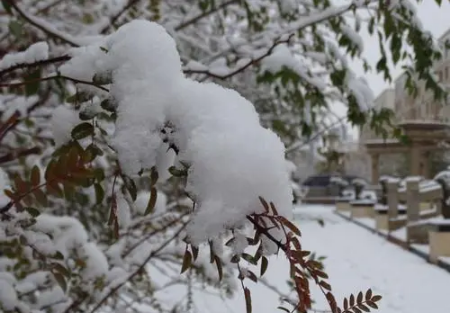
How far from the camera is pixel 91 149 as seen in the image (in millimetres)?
801

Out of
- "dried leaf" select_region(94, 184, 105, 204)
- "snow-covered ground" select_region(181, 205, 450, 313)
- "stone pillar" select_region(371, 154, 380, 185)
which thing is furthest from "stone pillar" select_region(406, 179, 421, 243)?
"stone pillar" select_region(371, 154, 380, 185)

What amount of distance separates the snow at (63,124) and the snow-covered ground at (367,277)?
1.36 ft

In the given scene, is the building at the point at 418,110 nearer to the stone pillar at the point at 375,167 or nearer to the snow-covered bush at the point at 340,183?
the stone pillar at the point at 375,167

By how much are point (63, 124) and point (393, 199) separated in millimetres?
10544

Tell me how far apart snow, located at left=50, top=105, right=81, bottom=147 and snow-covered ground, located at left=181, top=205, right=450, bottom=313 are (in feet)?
1.36

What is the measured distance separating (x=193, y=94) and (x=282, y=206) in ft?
0.59

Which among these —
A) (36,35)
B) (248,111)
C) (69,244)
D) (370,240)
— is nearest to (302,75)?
(69,244)

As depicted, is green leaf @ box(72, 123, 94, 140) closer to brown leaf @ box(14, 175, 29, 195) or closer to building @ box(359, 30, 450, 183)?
brown leaf @ box(14, 175, 29, 195)

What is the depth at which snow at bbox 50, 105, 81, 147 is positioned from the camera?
88 centimetres

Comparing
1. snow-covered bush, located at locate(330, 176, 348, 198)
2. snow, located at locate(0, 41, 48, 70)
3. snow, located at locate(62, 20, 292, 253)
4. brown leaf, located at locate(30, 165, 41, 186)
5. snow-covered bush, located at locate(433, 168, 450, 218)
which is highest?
snow, located at locate(0, 41, 48, 70)

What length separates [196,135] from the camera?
2.03ft

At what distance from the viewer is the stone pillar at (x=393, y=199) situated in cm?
1066

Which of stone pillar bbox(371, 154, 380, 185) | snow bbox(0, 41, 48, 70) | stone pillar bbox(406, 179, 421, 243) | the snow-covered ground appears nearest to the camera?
snow bbox(0, 41, 48, 70)

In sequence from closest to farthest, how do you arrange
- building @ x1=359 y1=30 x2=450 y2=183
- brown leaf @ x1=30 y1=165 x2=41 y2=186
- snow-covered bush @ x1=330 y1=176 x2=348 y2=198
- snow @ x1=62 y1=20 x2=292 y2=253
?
1. snow @ x1=62 y1=20 x2=292 y2=253
2. brown leaf @ x1=30 y1=165 x2=41 y2=186
3. building @ x1=359 y1=30 x2=450 y2=183
4. snow-covered bush @ x1=330 y1=176 x2=348 y2=198
